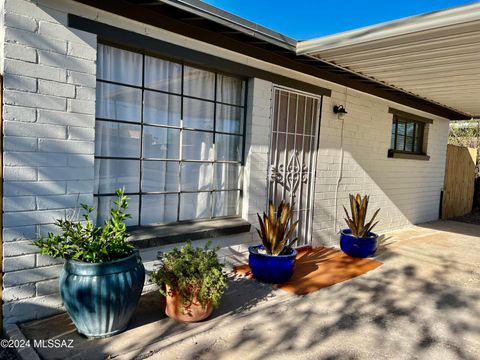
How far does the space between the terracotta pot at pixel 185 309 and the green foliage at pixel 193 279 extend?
3cm

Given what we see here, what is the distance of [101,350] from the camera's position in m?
2.41

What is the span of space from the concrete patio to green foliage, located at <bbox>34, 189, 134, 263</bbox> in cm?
59

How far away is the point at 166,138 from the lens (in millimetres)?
3580

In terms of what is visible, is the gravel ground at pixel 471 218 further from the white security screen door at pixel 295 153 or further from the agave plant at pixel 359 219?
the white security screen door at pixel 295 153

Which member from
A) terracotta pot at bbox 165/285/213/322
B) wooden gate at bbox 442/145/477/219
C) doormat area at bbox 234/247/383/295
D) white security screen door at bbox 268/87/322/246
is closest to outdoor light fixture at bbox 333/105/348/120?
white security screen door at bbox 268/87/322/246

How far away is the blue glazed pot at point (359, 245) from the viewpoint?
15.7ft

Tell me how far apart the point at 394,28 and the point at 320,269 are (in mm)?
2737

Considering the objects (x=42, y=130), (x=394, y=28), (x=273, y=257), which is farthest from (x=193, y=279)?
(x=394, y=28)

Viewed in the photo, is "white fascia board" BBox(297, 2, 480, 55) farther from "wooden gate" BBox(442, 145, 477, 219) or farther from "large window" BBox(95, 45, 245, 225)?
"wooden gate" BBox(442, 145, 477, 219)

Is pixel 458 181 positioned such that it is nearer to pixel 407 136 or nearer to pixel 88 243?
pixel 407 136

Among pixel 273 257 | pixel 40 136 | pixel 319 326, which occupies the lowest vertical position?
pixel 319 326

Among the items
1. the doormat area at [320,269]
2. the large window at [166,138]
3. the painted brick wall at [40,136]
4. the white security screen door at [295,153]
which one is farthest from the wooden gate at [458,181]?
the painted brick wall at [40,136]

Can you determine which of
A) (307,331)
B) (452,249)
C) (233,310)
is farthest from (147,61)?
(452,249)

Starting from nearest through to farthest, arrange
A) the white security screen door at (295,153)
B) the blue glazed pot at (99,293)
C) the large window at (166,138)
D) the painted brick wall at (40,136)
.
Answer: the blue glazed pot at (99,293)
the painted brick wall at (40,136)
the large window at (166,138)
the white security screen door at (295,153)
